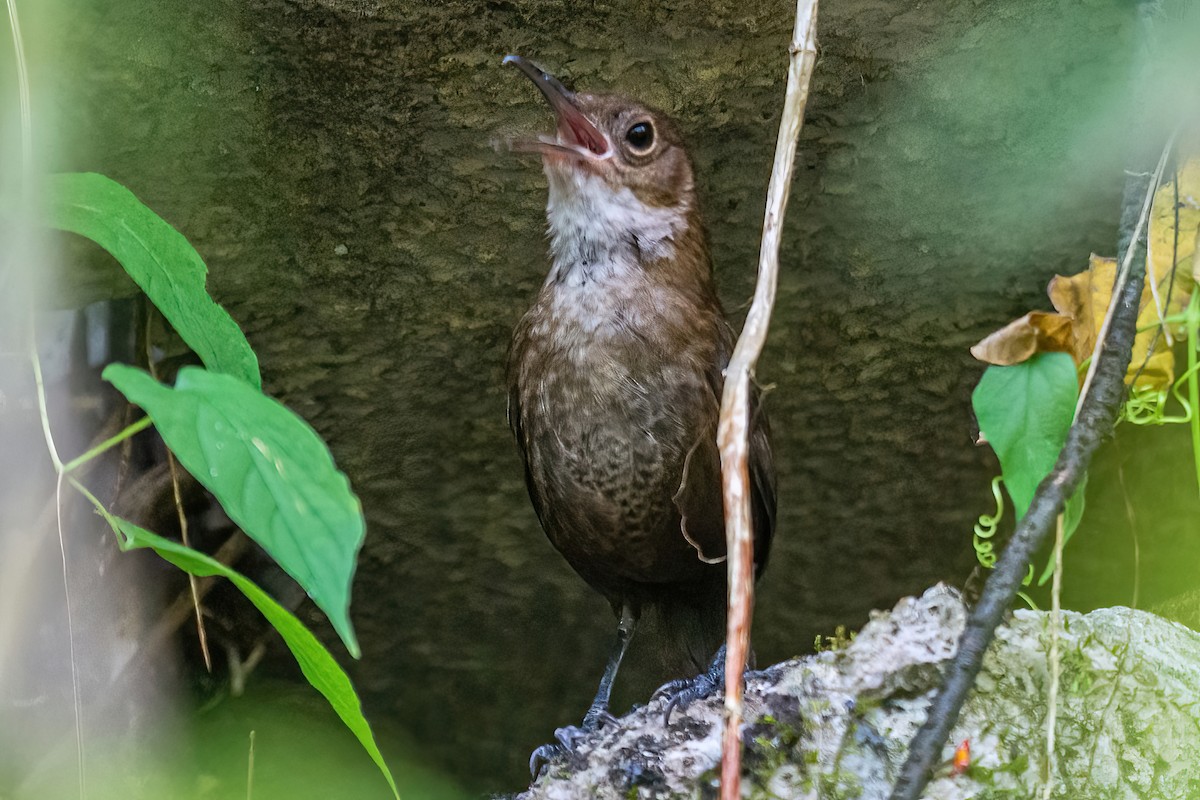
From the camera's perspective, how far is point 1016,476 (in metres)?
1.78

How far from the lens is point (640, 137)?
2492 mm

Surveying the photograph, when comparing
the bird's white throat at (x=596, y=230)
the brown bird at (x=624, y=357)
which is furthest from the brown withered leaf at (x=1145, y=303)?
the bird's white throat at (x=596, y=230)

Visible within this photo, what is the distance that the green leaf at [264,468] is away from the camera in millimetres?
1288

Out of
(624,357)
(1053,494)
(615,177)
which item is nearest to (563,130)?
(615,177)

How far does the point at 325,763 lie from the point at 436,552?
0.78 metres

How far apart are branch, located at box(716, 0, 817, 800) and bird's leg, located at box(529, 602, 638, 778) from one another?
102 centimetres

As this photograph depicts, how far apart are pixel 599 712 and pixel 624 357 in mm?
993

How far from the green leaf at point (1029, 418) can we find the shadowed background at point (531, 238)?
28.0 inches

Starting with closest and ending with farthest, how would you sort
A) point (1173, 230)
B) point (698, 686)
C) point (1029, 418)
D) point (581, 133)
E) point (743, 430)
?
point (743, 430), point (1029, 418), point (1173, 230), point (581, 133), point (698, 686)

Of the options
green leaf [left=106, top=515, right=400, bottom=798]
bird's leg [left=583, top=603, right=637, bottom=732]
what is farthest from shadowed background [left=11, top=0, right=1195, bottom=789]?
green leaf [left=106, top=515, right=400, bottom=798]

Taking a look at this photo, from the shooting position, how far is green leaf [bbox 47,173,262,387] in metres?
1.62

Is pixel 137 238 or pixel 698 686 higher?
pixel 137 238

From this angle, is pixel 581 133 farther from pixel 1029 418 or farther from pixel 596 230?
pixel 1029 418

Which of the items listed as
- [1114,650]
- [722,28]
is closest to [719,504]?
[1114,650]
